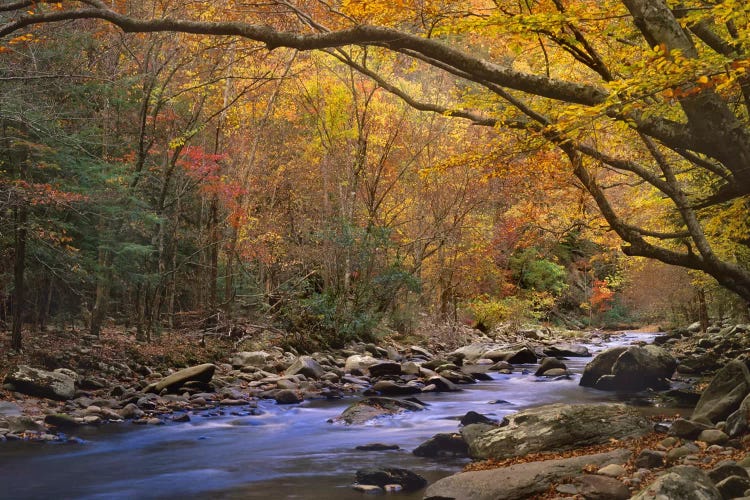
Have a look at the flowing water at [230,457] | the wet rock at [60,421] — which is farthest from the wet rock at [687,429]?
the wet rock at [60,421]

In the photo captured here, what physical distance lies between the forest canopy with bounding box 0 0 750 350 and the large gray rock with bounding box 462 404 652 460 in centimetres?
297

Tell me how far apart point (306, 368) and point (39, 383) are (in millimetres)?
5564

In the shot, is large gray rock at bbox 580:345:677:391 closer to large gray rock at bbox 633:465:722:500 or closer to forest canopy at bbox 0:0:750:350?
forest canopy at bbox 0:0:750:350

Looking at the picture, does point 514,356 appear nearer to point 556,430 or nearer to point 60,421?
point 556,430

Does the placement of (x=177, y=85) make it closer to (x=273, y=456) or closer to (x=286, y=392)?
(x=286, y=392)

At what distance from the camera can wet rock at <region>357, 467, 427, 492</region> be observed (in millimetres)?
7109

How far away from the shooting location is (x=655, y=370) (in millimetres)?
→ 14453

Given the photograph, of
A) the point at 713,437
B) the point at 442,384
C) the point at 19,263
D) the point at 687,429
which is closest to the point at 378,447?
the point at 687,429

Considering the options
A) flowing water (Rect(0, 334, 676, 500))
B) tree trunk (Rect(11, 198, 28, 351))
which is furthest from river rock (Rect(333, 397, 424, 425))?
tree trunk (Rect(11, 198, 28, 351))

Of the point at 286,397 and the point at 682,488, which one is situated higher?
the point at 682,488

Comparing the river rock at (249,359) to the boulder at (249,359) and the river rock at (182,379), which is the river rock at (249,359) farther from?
the river rock at (182,379)

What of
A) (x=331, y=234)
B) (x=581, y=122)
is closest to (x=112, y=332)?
(x=331, y=234)

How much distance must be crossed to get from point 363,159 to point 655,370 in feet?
31.6

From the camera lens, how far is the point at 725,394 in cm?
886
